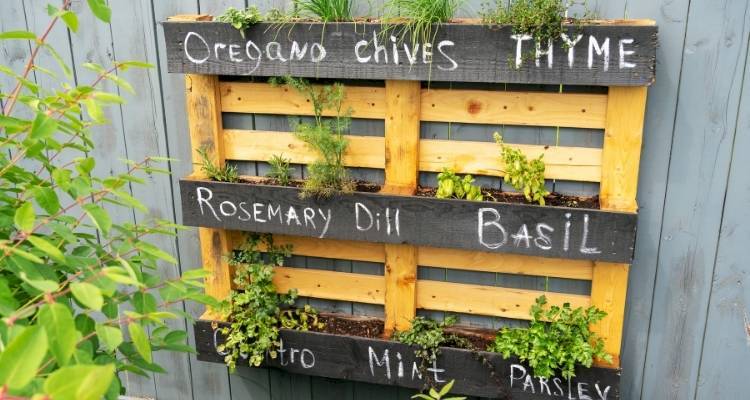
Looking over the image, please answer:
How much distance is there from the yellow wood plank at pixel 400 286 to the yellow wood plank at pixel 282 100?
0.54 metres

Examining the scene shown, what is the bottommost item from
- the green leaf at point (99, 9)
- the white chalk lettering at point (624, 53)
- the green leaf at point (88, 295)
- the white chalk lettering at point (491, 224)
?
the white chalk lettering at point (491, 224)

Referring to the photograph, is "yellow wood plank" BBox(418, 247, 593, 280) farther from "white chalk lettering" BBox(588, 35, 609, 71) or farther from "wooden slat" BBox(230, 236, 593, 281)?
"white chalk lettering" BBox(588, 35, 609, 71)

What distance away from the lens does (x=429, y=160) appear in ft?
7.88

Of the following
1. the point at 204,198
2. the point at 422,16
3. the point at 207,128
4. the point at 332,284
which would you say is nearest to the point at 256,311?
the point at 332,284

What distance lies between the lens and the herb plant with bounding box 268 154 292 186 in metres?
2.48

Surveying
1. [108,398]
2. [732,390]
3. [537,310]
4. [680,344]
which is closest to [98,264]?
[108,398]

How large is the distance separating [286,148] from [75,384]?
179cm

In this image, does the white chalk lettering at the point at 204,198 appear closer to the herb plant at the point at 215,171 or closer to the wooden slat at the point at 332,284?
the herb plant at the point at 215,171

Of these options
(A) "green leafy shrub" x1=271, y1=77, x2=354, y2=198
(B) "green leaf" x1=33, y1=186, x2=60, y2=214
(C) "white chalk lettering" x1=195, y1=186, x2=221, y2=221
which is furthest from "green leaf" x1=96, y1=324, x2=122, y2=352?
(C) "white chalk lettering" x1=195, y1=186, x2=221, y2=221

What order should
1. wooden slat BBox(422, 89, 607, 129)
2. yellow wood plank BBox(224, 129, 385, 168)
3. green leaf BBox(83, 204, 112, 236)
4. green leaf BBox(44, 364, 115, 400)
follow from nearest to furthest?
green leaf BBox(44, 364, 115, 400) < green leaf BBox(83, 204, 112, 236) < wooden slat BBox(422, 89, 607, 129) < yellow wood plank BBox(224, 129, 385, 168)

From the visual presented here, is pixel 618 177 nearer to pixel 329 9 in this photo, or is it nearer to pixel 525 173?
pixel 525 173

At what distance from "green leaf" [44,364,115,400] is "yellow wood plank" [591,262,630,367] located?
1.93 metres

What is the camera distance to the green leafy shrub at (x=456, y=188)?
2285mm

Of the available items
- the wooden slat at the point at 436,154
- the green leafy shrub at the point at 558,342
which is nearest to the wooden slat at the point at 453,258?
the green leafy shrub at the point at 558,342
